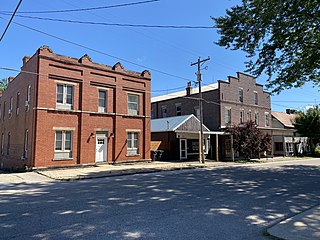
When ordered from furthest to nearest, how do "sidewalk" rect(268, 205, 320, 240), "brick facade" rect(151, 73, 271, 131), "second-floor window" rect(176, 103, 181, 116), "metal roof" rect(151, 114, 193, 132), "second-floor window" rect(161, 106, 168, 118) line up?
1. "second-floor window" rect(161, 106, 168, 118)
2. "second-floor window" rect(176, 103, 181, 116)
3. "brick facade" rect(151, 73, 271, 131)
4. "metal roof" rect(151, 114, 193, 132)
5. "sidewalk" rect(268, 205, 320, 240)

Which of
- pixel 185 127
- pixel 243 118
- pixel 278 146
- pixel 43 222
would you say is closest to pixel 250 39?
pixel 43 222

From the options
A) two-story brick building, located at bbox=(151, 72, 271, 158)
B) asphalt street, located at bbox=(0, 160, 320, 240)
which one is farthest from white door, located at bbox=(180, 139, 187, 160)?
asphalt street, located at bbox=(0, 160, 320, 240)

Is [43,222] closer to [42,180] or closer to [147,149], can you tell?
[42,180]

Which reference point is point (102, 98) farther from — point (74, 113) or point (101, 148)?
point (101, 148)

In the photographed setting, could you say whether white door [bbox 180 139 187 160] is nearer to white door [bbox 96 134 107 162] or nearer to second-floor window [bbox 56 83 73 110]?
white door [bbox 96 134 107 162]

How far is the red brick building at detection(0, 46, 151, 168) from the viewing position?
18594 millimetres

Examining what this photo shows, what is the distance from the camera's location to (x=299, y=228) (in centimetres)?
549

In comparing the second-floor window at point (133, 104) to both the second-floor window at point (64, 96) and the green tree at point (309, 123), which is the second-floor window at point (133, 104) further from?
the green tree at point (309, 123)

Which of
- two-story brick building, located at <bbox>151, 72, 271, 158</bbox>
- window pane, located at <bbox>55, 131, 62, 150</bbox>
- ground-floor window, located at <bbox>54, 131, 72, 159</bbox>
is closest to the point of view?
ground-floor window, located at <bbox>54, 131, 72, 159</bbox>

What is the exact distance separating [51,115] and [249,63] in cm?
1376

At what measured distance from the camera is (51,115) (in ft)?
62.0

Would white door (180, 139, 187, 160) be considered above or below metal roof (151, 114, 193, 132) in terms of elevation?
below

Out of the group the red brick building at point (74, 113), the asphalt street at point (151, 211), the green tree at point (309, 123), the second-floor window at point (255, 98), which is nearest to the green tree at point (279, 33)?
the asphalt street at point (151, 211)

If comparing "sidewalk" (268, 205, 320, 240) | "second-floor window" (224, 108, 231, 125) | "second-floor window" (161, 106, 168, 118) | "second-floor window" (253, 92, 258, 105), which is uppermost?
"second-floor window" (253, 92, 258, 105)
